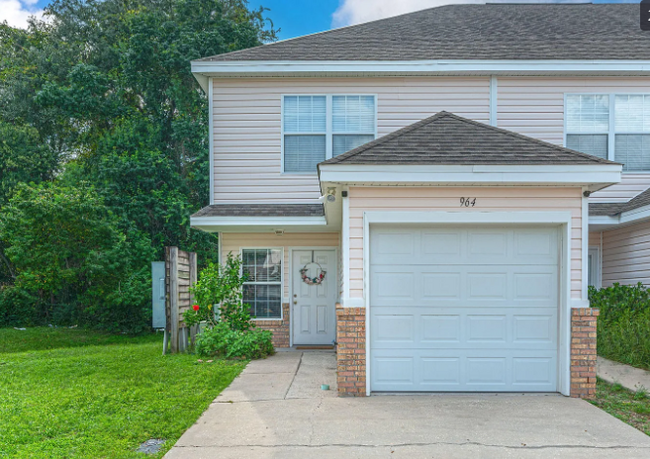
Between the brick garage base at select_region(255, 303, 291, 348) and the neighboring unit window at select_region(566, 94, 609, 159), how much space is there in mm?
6801

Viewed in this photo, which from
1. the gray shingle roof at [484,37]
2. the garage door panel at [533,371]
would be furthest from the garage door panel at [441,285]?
the gray shingle roof at [484,37]

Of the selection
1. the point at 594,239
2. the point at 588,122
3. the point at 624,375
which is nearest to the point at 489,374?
the point at 624,375

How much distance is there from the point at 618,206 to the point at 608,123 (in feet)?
5.77

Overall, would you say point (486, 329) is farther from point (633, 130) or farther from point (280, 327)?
point (633, 130)

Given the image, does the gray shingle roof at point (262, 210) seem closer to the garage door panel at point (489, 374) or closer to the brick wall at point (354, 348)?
Result: the brick wall at point (354, 348)

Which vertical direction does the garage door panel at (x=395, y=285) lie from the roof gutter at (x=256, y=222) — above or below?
below

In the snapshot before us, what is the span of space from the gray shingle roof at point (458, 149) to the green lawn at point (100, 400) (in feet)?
11.6

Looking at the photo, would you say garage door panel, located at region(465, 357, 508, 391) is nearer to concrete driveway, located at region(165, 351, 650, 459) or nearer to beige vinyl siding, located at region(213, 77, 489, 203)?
concrete driveway, located at region(165, 351, 650, 459)

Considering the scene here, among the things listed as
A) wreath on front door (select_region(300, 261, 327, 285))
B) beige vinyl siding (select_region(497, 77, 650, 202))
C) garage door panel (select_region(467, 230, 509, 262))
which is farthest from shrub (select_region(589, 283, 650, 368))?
wreath on front door (select_region(300, 261, 327, 285))

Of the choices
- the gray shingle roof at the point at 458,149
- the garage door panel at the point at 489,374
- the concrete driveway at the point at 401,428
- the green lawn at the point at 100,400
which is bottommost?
the green lawn at the point at 100,400

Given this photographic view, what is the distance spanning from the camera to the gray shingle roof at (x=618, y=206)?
1048cm

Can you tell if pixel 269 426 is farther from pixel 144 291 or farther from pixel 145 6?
pixel 145 6

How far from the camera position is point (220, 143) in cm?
1170

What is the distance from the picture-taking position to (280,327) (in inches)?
466
